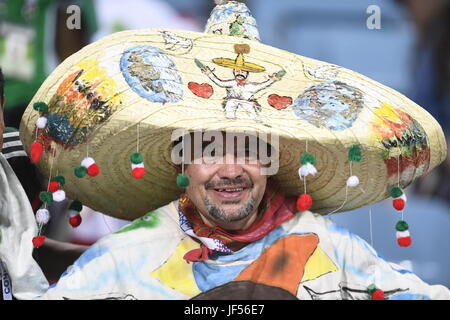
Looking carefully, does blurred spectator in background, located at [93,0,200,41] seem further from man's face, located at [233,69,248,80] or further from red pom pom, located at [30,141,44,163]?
red pom pom, located at [30,141,44,163]

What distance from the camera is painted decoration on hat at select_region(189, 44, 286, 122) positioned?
2.61 m

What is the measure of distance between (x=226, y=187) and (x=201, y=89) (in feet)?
1.07

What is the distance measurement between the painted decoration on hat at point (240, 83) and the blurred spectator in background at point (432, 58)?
77 cm

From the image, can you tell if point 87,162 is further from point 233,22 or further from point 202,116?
point 233,22

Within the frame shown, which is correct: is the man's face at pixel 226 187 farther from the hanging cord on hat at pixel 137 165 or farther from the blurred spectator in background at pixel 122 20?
the blurred spectator in background at pixel 122 20

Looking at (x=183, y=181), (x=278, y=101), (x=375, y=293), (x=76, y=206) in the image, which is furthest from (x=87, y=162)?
(x=375, y=293)

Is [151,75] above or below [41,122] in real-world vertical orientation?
above

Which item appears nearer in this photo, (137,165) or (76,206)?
(137,165)

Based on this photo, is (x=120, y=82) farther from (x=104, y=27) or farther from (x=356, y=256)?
(x=104, y=27)

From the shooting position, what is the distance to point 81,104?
101 inches

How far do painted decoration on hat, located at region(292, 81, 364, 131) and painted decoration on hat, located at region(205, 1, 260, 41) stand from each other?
1.10 ft

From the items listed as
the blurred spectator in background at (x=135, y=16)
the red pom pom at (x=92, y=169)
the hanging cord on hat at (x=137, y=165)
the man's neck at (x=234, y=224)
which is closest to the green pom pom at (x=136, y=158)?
the hanging cord on hat at (x=137, y=165)

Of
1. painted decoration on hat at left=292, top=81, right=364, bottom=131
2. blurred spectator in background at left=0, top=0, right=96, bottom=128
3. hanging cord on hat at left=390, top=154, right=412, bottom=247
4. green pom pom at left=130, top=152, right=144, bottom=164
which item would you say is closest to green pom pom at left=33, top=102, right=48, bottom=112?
green pom pom at left=130, top=152, right=144, bottom=164
